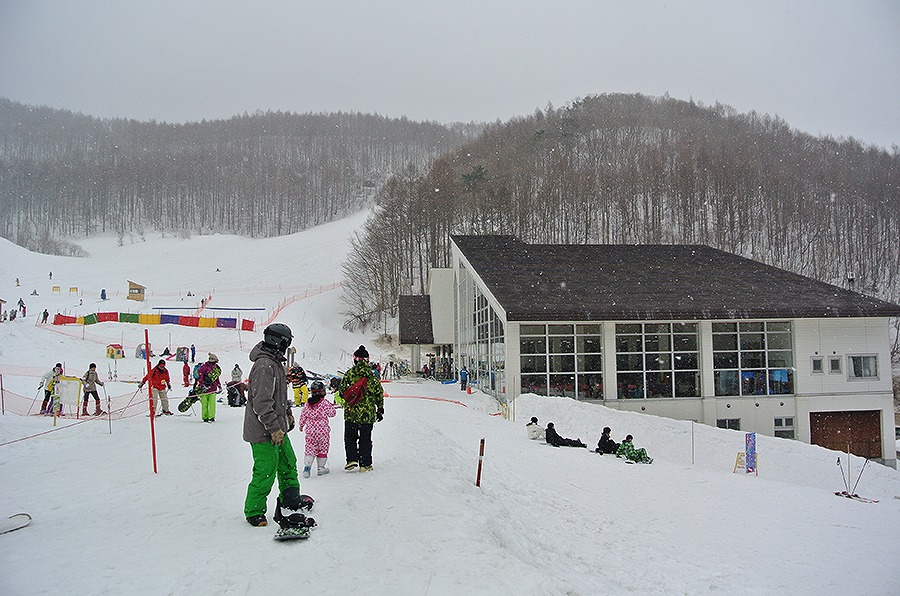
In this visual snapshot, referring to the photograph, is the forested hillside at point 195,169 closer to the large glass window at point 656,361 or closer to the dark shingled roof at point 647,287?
the dark shingled roof at point 647,287

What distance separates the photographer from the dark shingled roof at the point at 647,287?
23.1m

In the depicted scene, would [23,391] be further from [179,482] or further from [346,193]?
[346,193]

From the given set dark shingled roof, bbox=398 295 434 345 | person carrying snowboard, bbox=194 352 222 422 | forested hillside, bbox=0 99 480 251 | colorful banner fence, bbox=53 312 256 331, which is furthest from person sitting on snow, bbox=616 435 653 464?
forested hillside, bbox=0 99 480 251

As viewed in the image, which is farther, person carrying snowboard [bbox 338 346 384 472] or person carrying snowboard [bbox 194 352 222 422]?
person carrying snowboard [bbox 194 352 222 422]

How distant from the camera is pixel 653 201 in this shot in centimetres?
7075

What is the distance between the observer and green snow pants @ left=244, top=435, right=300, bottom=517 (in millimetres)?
5584

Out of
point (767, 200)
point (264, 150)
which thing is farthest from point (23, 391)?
point (264, 150)

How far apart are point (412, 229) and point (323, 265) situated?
25.2m

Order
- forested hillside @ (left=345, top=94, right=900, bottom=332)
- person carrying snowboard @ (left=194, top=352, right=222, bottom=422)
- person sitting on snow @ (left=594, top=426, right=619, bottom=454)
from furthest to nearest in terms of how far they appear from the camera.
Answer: forested hillside @ (left=345, top=94, right=900, bottom=332) → person sitting on snow @ (left=594, top=426, right=619, bottom=454) → person carrying snowboard @ (left=194, top=352, right=222, bottom=422)

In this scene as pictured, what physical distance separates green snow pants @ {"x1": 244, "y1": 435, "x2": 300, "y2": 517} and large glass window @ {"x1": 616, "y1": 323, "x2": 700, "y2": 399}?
19809 mm

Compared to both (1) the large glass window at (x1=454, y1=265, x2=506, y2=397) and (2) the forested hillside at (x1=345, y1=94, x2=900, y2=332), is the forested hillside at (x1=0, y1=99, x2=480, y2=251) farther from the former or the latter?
Result: (1) the large glass window at (x1=454, y1=265, x2=506, y2=397)

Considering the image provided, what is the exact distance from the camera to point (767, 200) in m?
73.1

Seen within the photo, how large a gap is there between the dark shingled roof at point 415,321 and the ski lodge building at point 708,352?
11.1m

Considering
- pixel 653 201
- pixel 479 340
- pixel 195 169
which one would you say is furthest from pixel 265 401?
pixel 195 169
